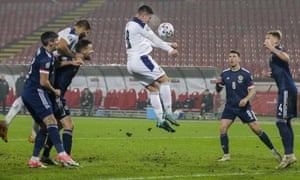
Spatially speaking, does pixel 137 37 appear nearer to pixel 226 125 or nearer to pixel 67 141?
pixel 67 141

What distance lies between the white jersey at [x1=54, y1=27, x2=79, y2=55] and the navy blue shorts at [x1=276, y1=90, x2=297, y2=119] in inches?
147

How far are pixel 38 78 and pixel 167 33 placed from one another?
9.20 feet

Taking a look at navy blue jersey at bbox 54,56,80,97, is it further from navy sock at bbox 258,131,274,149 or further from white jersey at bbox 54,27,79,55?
navy sock at bbox 258,131,274,149

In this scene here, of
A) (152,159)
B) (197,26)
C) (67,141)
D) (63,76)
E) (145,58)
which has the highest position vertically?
(197,26)

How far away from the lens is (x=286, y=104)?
11438 millimetres

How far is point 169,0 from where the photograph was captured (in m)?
52.2

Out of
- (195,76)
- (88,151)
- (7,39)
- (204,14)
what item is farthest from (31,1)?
(88,151)

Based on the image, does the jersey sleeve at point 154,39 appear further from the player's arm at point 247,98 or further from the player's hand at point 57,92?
the player's arm at point 247,98

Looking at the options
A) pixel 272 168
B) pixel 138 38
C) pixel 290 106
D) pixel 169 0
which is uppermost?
pixel 169 0

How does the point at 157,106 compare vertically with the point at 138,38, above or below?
below

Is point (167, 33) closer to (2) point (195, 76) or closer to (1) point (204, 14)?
(2) point (195, 76)

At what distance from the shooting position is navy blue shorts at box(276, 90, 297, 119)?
37.5ft

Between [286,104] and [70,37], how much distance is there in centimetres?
395

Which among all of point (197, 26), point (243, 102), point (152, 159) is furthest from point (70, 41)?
point (197, 26)
